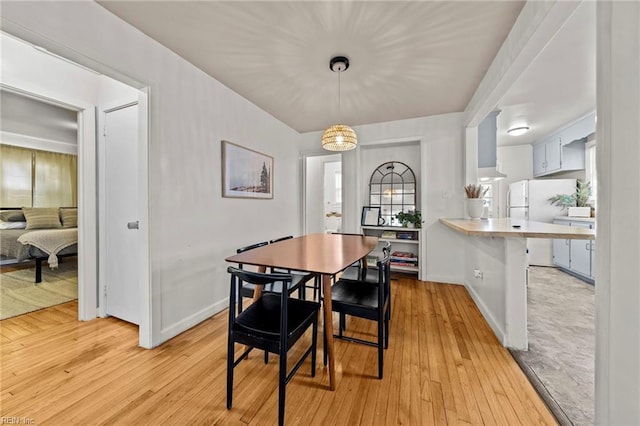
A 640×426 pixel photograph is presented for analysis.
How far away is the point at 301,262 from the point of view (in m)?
1.59

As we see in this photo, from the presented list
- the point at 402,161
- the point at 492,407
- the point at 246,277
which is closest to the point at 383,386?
the point at 492,407

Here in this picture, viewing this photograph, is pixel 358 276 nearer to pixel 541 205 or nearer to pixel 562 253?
pixel 562 253

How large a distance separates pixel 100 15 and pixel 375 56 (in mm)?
2035

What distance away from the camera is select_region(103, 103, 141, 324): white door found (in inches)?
89.4

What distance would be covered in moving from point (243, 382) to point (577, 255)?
495cm

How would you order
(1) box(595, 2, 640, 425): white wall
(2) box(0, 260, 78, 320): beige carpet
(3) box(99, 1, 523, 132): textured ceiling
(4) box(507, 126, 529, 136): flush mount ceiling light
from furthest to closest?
(4) box(507, 126, 529, 136): flush mount ceiling light
(2) box(0, 260, 78, 320): beige carpet
(3) box(99, 1, 523, 132): textured ceiling
(1) box(595, 2, 640, 425): white wall

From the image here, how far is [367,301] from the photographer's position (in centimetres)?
169

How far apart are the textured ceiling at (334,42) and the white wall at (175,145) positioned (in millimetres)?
168

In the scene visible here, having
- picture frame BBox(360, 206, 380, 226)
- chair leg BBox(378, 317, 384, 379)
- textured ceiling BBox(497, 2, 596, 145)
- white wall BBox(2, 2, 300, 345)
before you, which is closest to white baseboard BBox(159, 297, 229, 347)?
white wall BBox(2, 2, 300, 345)

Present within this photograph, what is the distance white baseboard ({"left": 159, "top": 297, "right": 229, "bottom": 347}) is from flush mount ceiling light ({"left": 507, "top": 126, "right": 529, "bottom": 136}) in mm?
5268

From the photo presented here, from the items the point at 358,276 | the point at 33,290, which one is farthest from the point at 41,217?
the point at 358,276

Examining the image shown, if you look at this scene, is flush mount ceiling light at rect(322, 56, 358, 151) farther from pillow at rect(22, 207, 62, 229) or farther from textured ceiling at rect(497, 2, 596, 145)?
pillow at rect(22, 207, 62, 229)

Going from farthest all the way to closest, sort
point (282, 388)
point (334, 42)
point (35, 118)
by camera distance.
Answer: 1. point (35, 118)
2. point (334, 42)
3. point (282, 388)

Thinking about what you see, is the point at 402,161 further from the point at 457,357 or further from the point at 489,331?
the point at 457,357
